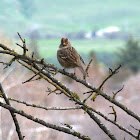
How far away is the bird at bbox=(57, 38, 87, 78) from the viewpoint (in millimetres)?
3932

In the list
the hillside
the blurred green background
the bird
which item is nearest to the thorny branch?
the bird

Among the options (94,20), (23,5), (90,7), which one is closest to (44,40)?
(23,5)

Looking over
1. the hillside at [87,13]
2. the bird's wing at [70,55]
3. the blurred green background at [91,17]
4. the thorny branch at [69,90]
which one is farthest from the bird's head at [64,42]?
the hillside at [87,13]

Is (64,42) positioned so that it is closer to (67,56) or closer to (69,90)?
(67,56)

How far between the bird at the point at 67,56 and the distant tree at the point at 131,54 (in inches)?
1362

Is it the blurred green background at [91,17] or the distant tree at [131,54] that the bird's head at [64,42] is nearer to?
the distant tree at [131,54]

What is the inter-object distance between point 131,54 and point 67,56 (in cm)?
3786

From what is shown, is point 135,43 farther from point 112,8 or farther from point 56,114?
point 112,8

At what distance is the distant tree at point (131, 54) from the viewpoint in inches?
1547

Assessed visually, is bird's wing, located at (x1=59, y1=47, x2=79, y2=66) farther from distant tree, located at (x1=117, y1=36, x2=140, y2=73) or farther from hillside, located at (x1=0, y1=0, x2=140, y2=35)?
hillside, located at (x1=0, y1=0, x2=140, y2=35)

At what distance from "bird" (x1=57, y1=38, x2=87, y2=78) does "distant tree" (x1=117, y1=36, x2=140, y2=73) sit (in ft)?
114

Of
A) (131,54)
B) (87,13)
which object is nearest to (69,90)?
(131,54)

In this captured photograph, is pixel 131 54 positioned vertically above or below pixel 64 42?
above

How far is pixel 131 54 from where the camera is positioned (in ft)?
135
